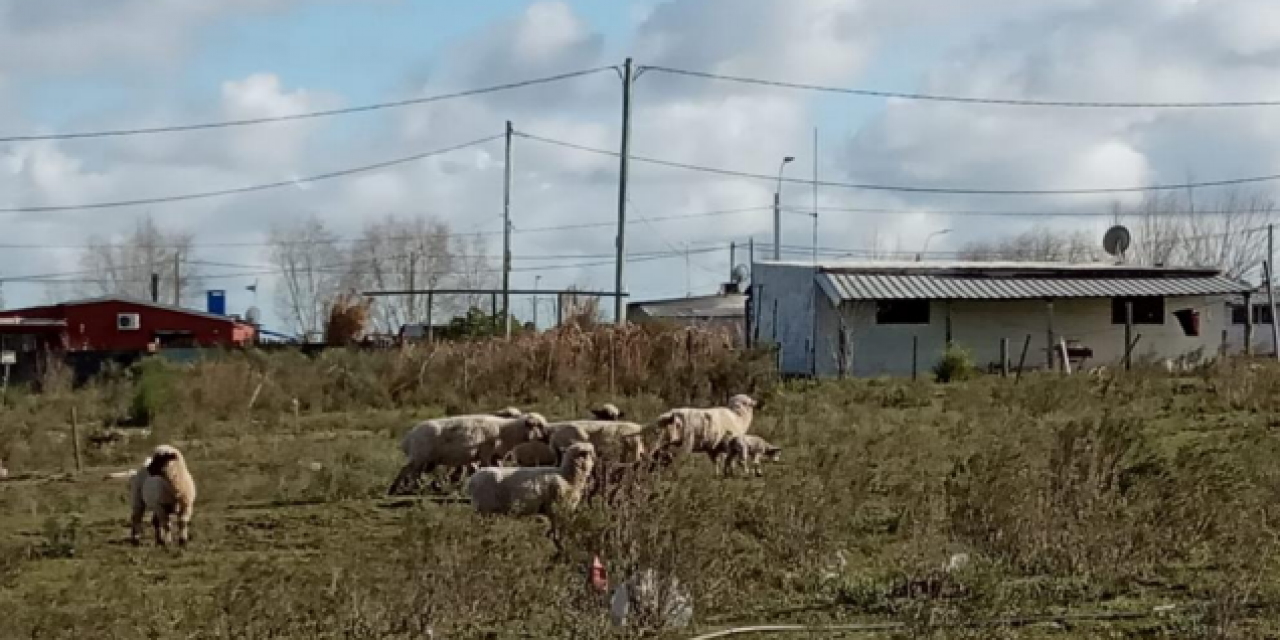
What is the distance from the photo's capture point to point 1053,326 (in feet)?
161

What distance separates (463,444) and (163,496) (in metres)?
4.57

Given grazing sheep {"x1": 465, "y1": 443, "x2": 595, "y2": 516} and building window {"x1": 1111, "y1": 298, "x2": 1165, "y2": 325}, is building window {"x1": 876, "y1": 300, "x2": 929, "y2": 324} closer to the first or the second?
building window {"x1": 1111, "y1": 298, "x2": 1165, "y2": 325}

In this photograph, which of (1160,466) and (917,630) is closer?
(917,630)

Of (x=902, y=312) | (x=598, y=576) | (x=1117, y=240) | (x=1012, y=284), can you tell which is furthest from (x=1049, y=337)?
(x=598, y=576)

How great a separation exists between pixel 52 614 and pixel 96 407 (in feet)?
78.3

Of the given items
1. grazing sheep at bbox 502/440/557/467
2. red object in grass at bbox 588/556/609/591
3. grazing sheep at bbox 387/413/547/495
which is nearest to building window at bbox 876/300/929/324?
grazing sheep at bbox 387/413/547/495

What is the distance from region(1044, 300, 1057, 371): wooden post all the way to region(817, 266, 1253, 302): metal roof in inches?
19.8

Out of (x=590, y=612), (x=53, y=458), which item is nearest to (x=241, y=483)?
(x=53, y=458)

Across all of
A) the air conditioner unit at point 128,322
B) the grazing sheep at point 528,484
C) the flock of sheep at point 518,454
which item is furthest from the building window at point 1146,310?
the grazing sheep at point 528,484

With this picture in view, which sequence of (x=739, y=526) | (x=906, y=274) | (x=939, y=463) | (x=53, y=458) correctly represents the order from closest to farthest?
(x=739, y=526) < (x=939, y=463) < (x=53, y=458) < (x=906, y=274)

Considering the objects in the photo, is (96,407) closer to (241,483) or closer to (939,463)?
(241,483)

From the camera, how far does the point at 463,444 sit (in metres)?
19.8

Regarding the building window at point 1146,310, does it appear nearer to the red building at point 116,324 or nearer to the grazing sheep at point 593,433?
the red building at point 116,324

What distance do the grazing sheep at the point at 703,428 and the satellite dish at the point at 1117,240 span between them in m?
40.1
